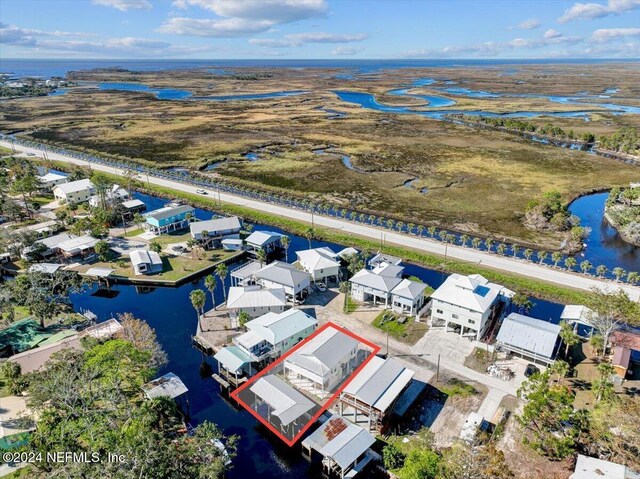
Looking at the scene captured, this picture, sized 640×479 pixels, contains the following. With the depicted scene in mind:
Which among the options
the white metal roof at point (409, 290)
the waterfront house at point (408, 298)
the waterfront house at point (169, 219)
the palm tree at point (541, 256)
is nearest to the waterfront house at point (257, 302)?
the waterfront house at point (408, 298)

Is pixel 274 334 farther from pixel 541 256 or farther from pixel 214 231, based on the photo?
pixel 541 256

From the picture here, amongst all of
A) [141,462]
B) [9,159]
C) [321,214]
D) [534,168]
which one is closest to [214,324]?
[141,462]

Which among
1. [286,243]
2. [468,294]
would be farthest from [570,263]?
[286,243]

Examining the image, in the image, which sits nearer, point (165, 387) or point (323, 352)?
point (165, 387)

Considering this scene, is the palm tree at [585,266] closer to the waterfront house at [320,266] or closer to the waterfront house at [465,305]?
the waterfront house at [465,305]

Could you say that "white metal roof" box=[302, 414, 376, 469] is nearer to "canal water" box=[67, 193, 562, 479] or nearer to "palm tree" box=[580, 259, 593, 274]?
"canal water" box=[67, 193, 562, 479]

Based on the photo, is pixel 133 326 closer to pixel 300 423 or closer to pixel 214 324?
pixel 214 324

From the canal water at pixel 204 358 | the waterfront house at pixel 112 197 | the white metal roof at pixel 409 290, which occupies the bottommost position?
the canal water at pixel 204 358
